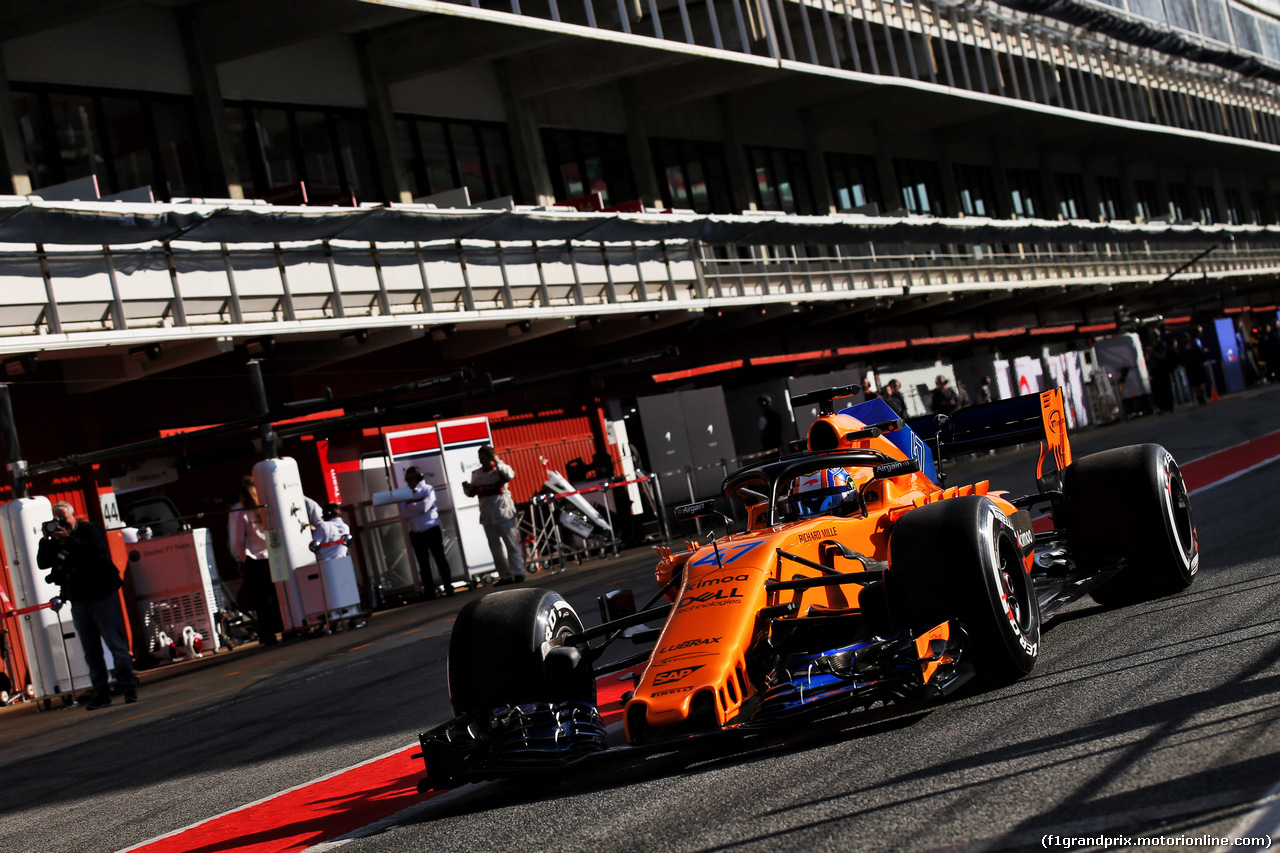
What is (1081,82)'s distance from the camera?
47.1 m

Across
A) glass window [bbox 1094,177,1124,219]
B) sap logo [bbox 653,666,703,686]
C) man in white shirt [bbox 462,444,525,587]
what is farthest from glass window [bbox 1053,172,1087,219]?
sap logo [bbox 653,666,703,686]

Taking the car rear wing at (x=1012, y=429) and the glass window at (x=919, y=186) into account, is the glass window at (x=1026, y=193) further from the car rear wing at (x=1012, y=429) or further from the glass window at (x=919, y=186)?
the car rear wing at (x=1012, y=429)

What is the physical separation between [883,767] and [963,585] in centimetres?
130

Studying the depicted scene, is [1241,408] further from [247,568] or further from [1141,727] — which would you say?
[1141,727]

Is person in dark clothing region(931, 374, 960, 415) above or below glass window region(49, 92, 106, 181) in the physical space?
below

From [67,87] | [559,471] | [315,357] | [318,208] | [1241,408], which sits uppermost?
[67,87]

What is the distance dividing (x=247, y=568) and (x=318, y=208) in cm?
539

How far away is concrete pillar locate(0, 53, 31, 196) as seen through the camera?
1916cm

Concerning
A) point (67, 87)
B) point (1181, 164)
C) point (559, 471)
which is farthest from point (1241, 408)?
point (1181, 164)

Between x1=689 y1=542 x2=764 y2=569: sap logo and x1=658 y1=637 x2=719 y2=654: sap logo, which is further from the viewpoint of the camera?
x1=689 y1=542 x2=764 y2=569: sap logo

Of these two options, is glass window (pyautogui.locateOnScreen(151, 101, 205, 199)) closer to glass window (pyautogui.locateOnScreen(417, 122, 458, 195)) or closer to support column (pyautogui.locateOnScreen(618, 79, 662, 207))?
glass window (pyautogui.locateOnScreen(417, 122, 458, 195))

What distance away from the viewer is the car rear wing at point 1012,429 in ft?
32.0

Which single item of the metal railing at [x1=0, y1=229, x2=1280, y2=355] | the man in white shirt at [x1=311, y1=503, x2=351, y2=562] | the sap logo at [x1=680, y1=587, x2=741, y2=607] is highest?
the metal railing at [x1=0, y1=229, x2=1280, y2=355]

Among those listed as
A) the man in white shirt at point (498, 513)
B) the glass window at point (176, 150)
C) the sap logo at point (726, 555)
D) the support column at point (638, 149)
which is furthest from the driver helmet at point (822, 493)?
the support column at point (638, 149)
